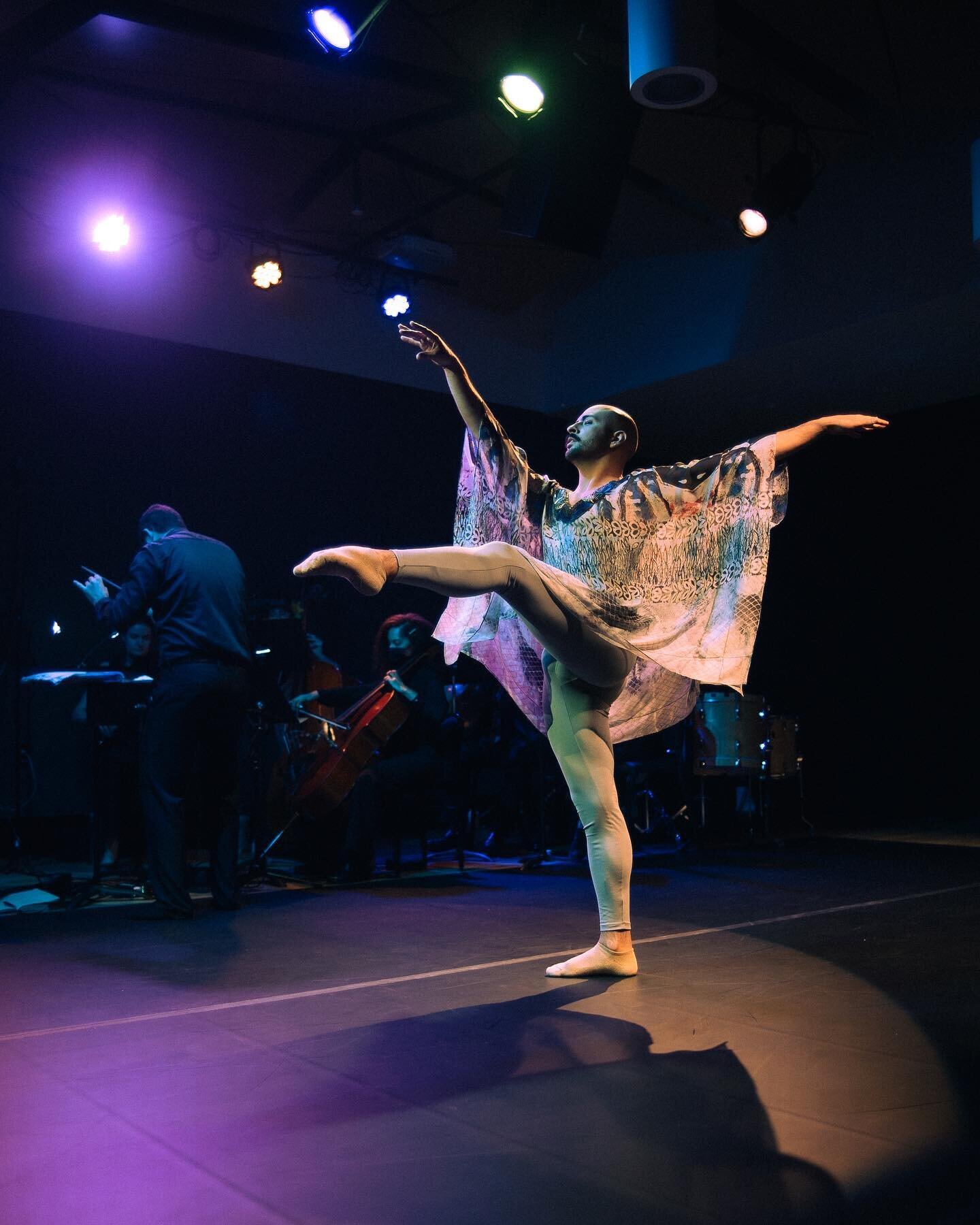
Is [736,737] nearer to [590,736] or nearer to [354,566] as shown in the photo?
[590,736]

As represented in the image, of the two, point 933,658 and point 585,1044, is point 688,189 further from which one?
point 585,1044

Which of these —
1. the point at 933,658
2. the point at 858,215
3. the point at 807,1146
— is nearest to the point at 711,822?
the point at 933,658

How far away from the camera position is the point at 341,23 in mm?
4898

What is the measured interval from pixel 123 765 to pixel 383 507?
139 inches

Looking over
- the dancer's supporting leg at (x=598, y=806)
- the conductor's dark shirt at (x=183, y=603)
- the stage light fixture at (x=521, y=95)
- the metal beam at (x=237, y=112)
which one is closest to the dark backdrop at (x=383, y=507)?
the conductor's dark shirt at (x=183, y=603)

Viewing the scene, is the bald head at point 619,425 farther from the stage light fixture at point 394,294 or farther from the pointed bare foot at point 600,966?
the stage light fixture at point 394,294

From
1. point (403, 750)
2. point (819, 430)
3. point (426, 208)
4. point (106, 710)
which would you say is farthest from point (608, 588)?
point (426, 208)

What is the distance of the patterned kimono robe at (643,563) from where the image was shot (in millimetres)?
3283

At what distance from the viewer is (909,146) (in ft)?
24.6

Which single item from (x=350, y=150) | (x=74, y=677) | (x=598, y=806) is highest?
(x=350, y=150)

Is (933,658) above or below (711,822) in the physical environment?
above

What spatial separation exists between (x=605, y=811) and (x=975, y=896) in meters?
2.62

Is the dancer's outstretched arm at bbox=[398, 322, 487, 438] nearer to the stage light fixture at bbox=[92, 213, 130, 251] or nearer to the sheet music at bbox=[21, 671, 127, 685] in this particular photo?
the sheet music at bbox=[21, 671, 127, 685]

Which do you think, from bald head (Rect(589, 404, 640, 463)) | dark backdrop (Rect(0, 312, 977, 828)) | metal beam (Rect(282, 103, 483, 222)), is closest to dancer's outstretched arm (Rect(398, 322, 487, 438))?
bald head (Rect(589, 404, 640, 463))
